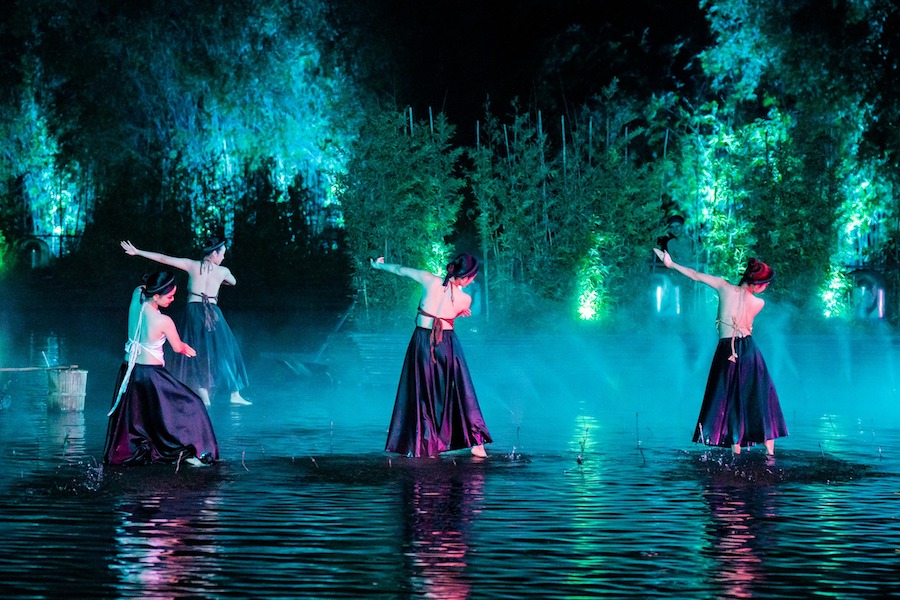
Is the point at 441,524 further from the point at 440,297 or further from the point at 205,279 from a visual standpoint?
the point at 205,279

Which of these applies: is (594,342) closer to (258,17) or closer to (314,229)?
(314,229)

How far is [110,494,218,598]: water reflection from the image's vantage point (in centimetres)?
705

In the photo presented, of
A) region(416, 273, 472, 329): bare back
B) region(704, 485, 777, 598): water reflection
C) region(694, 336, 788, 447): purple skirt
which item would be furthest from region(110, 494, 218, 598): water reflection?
region(694, 336, 788, 447): purple skirt

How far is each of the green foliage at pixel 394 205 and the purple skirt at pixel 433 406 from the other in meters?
8.81

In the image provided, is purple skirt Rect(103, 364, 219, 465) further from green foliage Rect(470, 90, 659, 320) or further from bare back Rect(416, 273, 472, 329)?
green foliage Rect(470, 90, 659, 320)

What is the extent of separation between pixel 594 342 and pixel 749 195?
12.5 feet

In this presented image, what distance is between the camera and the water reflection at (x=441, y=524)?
719 cm

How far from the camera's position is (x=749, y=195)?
21594 mm

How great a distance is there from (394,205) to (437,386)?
914 centimetres

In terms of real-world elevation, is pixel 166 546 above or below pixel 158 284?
below

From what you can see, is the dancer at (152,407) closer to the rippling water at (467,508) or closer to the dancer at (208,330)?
the rippling water at (467,508)

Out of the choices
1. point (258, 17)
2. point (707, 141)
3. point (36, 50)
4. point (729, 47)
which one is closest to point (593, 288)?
point (707, 141)

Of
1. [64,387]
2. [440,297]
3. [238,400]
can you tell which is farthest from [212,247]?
[440,297]

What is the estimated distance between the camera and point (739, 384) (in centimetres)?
1229
